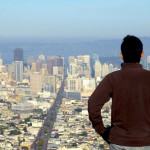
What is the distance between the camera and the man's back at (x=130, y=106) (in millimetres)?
1430

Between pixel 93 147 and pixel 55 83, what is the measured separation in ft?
60.5

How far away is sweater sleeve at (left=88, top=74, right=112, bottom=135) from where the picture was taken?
4.75 ft

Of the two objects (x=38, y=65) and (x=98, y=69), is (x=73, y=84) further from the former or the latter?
→ (x=38, y=65)

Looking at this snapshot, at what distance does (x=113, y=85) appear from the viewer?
57.2 inches

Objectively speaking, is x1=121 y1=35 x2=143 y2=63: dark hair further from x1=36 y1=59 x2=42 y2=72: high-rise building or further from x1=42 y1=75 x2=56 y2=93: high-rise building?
x1=36 y1=59 x2=42 y2=72: high-rise building

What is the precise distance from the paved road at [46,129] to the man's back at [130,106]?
11155 millimetres

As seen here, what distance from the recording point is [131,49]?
4.90 feet

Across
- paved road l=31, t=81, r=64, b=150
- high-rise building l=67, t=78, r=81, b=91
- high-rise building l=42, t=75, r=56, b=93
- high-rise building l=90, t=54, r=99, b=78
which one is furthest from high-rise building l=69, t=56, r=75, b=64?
paved road l=31, t=81, r=64, b=150

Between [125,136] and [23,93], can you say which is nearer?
[125,136]

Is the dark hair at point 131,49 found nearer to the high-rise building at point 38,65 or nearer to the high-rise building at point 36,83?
the high-rise building at point 36,83

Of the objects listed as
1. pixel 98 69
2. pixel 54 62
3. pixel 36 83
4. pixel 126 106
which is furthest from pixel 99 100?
pixel 54 62

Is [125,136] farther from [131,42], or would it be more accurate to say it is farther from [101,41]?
[101,41]

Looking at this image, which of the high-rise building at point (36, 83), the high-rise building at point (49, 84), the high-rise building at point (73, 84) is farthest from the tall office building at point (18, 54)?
the high-rise building at point (73, 84)

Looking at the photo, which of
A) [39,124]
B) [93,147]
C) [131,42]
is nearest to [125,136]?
[131,42]
